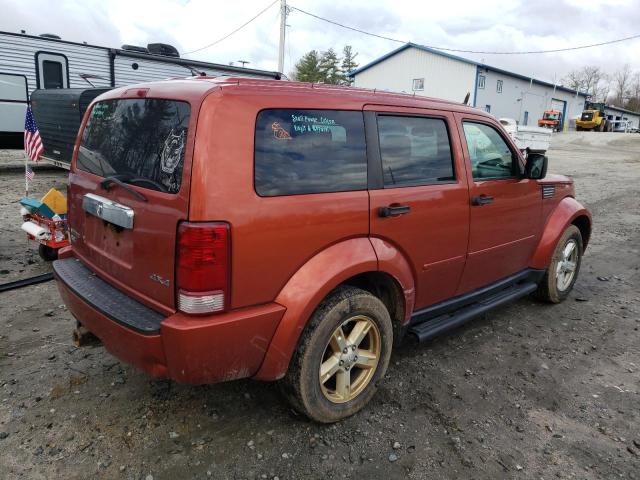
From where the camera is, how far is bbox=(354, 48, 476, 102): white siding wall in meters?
38.3

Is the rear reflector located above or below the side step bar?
above

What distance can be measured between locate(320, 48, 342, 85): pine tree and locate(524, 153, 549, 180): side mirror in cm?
6489

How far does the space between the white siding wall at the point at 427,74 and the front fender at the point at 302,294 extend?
3564cm

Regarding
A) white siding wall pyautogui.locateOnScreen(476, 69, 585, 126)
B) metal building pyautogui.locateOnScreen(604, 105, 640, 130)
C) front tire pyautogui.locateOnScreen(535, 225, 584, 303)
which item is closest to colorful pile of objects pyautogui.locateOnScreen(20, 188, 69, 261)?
front tire pyautogui.locateOnScreen(535, 225, 584, 303)

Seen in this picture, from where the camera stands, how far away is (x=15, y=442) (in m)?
2.61

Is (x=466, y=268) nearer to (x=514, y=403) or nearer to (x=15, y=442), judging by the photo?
(x=514, y=403)

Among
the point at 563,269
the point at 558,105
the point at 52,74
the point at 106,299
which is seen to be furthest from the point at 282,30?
the point at 558,105

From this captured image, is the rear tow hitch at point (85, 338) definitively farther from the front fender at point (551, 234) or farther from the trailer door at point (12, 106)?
the trailer door at point (12, 106)

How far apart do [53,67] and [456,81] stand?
33.8m

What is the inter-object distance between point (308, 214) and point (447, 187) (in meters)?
1.25

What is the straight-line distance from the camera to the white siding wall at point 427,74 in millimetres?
38312

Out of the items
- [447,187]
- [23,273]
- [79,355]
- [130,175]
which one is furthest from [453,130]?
[23,273]

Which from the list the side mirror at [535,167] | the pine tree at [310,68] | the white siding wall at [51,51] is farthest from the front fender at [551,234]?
the pine tree at [310,68]

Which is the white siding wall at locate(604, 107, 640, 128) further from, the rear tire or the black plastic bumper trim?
the black plastic bumper trim
